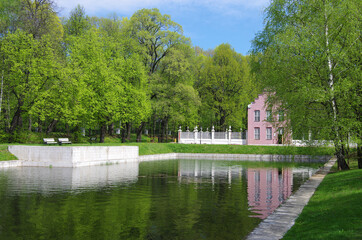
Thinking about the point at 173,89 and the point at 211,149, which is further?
the point at 173,89

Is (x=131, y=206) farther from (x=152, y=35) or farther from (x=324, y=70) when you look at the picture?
(x=152, y=35)

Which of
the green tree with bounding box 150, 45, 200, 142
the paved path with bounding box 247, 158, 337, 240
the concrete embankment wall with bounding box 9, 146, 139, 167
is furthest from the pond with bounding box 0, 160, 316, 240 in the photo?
the green tree with bounding box 150, 45, 200, 142

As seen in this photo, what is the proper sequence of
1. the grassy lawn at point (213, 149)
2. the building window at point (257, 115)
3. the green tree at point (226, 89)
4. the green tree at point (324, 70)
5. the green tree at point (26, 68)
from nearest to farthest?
1. the green tree at point (324, 70)
2. the green tree at point (26, 68)
3. the grassy lawn at point (213, 149)
4. the building window at point (257, 115)
5. the green tree at point (226, 89)

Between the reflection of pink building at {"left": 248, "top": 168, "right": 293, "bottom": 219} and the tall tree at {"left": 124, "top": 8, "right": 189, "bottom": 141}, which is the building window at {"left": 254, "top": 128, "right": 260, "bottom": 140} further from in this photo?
the reflection of pink building at {"left": 248, "top": 168, "right": 293, "bottom": 219}

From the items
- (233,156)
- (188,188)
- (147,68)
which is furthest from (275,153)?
(188,188)

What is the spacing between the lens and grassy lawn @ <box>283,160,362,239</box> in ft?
24.6

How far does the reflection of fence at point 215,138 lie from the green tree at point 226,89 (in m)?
4.09

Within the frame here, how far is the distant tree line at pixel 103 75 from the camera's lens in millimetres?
32281

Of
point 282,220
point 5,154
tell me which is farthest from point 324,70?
point 5,154

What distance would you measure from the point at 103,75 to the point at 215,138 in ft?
72.3

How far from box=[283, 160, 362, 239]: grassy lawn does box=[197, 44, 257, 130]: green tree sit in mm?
42735

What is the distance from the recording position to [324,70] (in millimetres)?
19031

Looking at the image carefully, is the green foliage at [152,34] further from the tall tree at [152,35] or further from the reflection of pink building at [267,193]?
the reflection of pink building at [267,193]

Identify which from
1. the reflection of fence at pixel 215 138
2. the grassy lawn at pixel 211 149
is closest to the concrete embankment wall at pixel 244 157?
the grassy lawn at pixel 211 149
